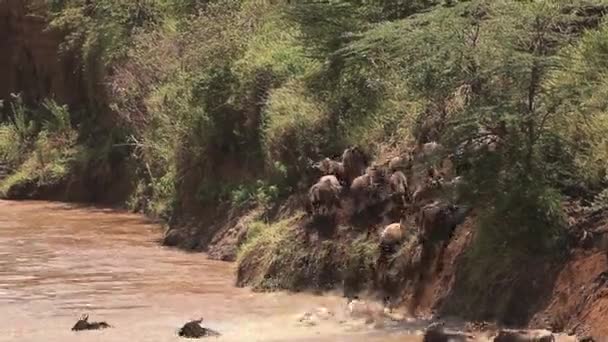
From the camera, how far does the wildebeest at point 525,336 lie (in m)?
8.84

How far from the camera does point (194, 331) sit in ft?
34.4

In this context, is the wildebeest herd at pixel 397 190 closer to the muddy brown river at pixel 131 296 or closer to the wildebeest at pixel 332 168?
the wildebeest at pixel 332 168

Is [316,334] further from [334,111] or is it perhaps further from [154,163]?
[154,163]

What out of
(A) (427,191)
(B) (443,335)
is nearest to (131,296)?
(A) (427,191)

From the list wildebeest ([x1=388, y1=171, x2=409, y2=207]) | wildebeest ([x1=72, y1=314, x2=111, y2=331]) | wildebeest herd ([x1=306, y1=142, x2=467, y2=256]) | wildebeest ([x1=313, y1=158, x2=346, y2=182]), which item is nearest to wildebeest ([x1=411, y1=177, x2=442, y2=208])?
wildebeest herd ([x1=306, y1=142, x2=467, y2=256])

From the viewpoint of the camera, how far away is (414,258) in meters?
11.3

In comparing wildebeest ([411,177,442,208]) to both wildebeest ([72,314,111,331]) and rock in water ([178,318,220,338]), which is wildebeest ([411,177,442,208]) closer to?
rock in water ([178,318,220,338])

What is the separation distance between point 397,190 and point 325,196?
90 centimetres

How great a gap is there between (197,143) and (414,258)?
6.39 m

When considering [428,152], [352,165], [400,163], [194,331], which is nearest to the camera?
[194,331]

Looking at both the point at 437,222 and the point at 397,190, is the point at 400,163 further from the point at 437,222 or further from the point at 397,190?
the point at 437,222

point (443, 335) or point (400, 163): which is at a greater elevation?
point (400, 163)

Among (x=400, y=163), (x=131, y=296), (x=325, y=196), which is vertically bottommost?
(x=131, y=296)

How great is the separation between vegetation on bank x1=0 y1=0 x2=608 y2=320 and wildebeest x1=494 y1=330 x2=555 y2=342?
120 cm
